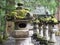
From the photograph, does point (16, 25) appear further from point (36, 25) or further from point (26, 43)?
point (36, 25)

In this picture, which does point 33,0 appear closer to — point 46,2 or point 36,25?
point 46,2

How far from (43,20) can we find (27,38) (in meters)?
4.12

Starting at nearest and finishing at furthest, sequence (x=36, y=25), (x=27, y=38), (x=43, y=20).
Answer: (x=27, y=38)
(x=43, y=20)
(x=36, y=25)

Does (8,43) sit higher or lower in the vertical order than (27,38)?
lower

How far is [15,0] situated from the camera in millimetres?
11359

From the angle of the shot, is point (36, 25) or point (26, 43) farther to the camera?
point (36, 25)

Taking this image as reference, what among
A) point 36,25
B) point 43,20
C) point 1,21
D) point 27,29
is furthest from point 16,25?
point 1,21

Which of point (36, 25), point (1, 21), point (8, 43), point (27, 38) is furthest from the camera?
point (1, 21)

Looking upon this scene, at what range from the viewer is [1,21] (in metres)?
12.5

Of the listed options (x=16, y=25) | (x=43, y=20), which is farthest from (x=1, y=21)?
(x=16, y=25)

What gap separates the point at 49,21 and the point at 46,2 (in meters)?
2.40

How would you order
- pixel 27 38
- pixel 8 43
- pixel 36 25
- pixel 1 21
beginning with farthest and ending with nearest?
pixel 1 21, pixel 36 25, pixel 8 43, pixel 27 38

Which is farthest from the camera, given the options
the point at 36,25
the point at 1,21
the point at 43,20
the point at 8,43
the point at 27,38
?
the point at 1,21

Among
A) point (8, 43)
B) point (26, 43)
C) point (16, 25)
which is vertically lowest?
point (8, 43)
